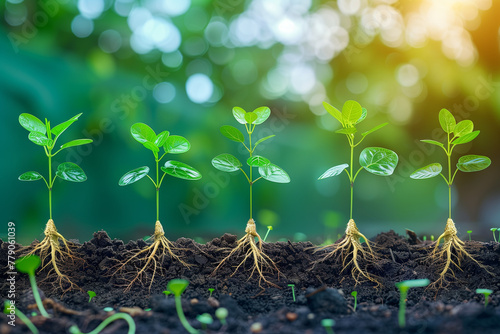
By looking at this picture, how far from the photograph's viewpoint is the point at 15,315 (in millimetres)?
891

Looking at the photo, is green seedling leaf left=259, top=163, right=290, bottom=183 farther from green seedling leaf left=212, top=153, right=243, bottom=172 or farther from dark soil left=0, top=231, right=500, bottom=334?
dark soil left=0, top=231, right=500, bottom=334

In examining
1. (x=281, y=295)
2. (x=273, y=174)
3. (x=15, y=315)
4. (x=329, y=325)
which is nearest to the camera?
(x=329, y=325)

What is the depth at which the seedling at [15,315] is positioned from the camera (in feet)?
2.60

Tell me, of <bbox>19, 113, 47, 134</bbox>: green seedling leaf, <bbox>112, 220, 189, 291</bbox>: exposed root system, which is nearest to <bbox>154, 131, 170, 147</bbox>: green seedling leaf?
<bbox>112, 220, 189, 291</bbox>: exposed root system

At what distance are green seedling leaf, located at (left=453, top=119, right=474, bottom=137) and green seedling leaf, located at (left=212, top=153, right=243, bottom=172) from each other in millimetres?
778

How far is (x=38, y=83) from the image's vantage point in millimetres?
1764

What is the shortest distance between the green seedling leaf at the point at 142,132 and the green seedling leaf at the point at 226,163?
Answer: 0.22 m

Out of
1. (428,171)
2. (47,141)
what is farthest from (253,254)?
(47,141)

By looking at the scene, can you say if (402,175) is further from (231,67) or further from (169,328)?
(169,328)

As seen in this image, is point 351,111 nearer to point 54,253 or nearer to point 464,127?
point 464,127

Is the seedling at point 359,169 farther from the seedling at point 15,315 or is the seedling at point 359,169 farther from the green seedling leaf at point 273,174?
the seedling at point 15,315

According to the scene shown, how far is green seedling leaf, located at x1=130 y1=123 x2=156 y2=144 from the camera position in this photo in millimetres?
1247

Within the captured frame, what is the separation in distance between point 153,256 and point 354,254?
26.4 inches

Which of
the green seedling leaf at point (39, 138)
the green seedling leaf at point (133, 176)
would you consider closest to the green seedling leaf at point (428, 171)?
the green seedling leaf at point (133, 176)
